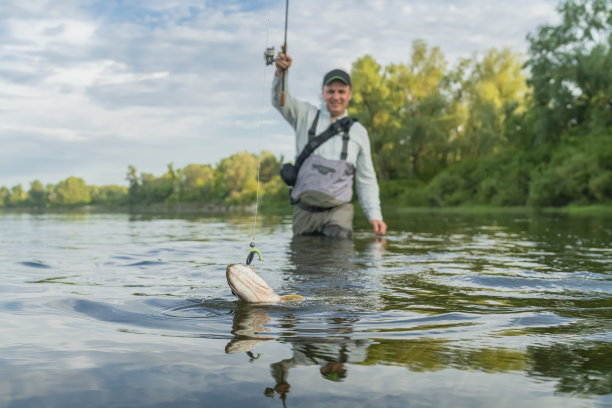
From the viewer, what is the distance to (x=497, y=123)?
47531 millimetres

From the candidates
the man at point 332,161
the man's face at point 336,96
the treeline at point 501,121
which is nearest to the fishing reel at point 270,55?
the man at point 332,161

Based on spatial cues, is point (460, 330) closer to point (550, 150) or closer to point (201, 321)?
point (201, 321)

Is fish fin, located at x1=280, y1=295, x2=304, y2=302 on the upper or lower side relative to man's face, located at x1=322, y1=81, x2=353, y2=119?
lower

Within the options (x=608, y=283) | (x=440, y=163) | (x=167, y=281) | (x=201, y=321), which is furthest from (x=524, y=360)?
(x=440, y=163)

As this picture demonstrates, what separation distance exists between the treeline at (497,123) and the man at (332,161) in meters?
21.6

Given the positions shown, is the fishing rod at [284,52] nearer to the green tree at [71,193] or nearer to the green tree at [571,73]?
the green tree at [571,73]

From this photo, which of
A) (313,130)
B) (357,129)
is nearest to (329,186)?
(313,130)

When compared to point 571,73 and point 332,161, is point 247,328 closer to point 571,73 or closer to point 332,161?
point 332,161

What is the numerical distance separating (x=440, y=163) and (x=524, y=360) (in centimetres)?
5091

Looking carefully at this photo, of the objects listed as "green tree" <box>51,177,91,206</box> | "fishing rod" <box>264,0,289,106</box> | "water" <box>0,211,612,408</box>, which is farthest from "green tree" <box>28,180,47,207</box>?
"water" <box>0,211,612,408</box>

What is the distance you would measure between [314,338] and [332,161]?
474 cm

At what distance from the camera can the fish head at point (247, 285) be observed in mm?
3090

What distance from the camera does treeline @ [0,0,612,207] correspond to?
3166cm

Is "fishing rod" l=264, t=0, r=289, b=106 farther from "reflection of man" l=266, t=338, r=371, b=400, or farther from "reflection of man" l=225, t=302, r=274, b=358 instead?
"reflection of man" l=266, t=338, r=371, b=400
